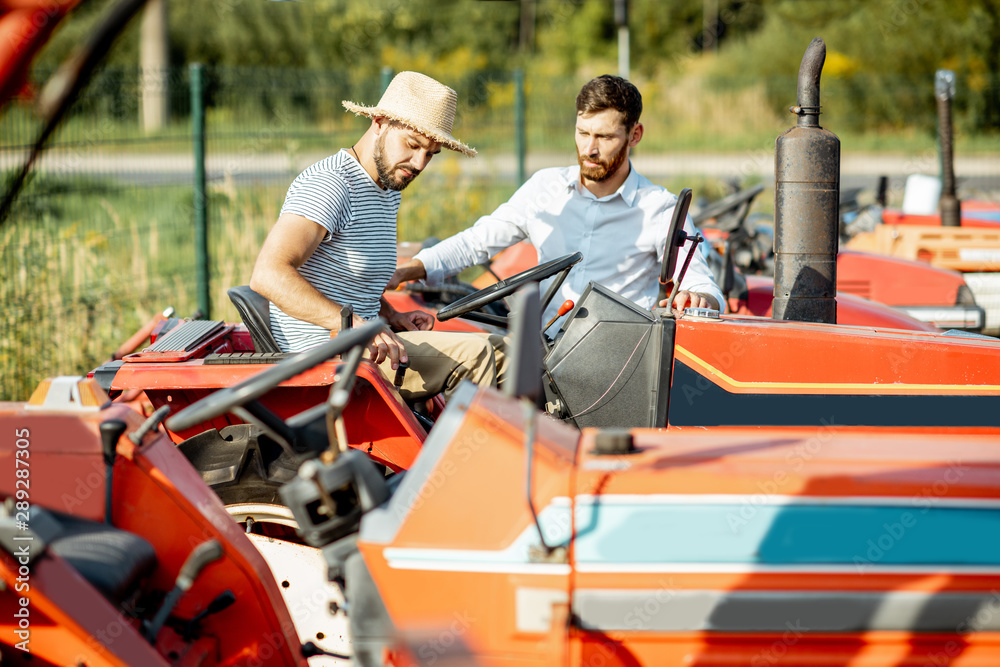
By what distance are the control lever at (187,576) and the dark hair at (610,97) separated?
Result: 2.27 metres

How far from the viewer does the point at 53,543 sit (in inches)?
74.0

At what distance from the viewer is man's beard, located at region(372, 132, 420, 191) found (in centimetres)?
338

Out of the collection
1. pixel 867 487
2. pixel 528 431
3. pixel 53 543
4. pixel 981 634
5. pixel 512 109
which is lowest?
pixel 981 634

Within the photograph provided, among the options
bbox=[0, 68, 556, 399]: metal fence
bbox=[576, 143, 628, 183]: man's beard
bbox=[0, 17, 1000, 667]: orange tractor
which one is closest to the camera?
bbox=[0, 17, 1000, 667]: orange tractor

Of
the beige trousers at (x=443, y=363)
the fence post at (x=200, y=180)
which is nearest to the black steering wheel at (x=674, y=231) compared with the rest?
the beige trousers at (x=443, y=363)

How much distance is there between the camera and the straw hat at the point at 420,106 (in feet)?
10.9

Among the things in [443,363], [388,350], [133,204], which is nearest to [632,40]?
[133,204]

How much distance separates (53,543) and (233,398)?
1.54 ft

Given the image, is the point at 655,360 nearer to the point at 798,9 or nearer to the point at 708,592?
the point at 708,592

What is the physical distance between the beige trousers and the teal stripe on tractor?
144 centimetres

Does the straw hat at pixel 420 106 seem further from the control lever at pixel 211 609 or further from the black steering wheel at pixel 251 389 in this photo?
the control lever at pixel 211 609

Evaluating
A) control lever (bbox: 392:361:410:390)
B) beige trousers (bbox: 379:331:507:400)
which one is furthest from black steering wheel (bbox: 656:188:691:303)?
control lever (bbox: 392:361:410:390)

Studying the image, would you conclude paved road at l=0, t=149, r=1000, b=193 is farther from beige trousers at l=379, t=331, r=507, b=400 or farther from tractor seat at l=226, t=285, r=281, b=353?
beige trousers at l=379, t=331, r=507, b=400

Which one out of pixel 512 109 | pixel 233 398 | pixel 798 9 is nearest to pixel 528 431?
pixel 233 398
